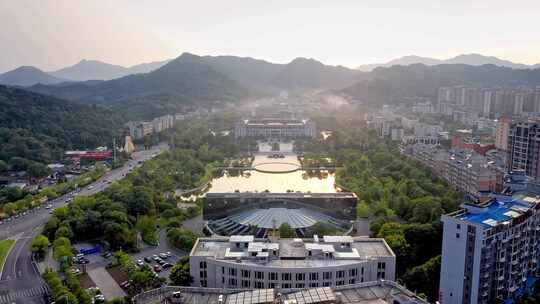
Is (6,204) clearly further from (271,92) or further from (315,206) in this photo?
(271,92)

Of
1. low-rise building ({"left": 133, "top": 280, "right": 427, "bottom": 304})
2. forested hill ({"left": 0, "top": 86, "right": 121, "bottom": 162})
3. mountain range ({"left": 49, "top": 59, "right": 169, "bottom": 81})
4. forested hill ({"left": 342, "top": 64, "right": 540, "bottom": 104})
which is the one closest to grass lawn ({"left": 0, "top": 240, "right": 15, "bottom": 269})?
low-rise building ({"left": 133, "top": 280, "right": 427, "bottom": 304})

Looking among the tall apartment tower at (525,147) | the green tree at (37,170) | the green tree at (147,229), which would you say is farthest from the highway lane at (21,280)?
the tall apartment tower at (525,147)

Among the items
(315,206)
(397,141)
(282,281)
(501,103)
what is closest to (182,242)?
(315,206)

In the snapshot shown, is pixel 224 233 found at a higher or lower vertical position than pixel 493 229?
lower

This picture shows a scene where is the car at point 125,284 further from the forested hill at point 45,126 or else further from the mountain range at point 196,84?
the mountain range at point 196,84

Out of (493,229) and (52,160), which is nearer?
(493,229)

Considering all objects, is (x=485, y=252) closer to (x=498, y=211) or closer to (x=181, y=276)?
(x=498, y=211)

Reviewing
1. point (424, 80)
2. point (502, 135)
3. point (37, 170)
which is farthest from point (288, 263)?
point (424, 80)
